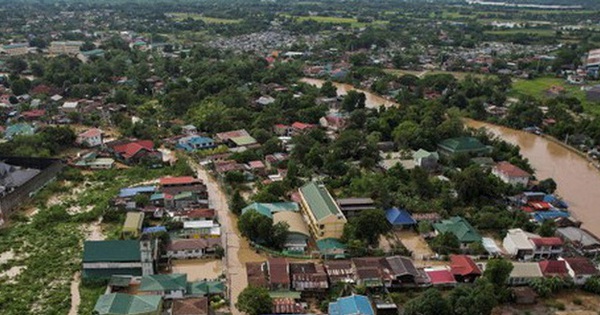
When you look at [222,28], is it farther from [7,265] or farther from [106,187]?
[7,265]

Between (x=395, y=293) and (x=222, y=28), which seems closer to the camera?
(x=395, y=293)

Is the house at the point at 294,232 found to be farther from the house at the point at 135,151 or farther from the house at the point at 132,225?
the house at the point at 135,151

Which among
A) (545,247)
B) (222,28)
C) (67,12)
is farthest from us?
(67,12)

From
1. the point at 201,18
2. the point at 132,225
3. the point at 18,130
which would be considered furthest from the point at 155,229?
the point at 201,18

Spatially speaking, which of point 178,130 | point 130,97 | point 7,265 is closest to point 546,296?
point 7,265

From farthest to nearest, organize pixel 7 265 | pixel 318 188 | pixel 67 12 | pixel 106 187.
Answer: pixel 67 12 → pixel 106 187 → pixel 318 188 → pixel 7 265
